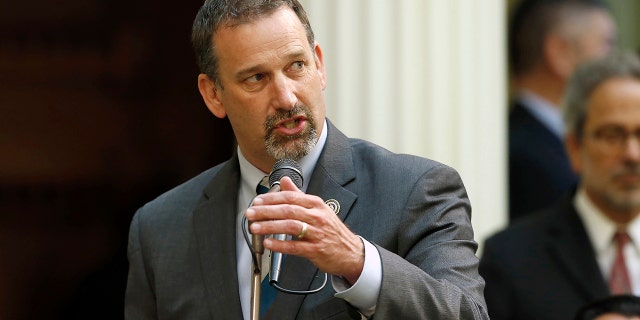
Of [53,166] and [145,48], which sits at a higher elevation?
[145,48]

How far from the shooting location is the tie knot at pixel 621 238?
231 inches

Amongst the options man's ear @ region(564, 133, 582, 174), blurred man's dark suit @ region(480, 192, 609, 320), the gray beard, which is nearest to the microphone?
the gray beard

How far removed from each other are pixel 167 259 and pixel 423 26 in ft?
8.54

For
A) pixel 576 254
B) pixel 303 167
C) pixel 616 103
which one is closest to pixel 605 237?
pixel 576 254

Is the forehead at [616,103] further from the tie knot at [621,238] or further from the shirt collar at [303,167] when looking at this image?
the shirt collar at [303,167]

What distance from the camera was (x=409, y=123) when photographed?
6.26 metres

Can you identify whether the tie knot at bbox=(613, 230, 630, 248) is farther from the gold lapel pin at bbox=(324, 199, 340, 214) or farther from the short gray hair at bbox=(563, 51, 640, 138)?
the gold lapel pin at bbox=(324, 199, 340, 214)

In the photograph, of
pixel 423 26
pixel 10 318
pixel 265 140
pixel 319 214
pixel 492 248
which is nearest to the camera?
pixel 319 214

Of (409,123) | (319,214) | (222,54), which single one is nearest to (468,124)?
(409,123)

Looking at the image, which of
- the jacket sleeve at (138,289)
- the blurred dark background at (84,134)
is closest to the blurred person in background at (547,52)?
the blurred dark background at (84,134)

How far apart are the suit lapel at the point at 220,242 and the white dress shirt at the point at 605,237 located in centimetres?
227

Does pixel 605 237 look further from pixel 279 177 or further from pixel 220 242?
pixel 279 177

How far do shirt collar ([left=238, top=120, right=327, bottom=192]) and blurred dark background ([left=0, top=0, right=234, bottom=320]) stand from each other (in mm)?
2934

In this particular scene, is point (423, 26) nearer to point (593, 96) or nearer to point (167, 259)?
point (593, 96)
